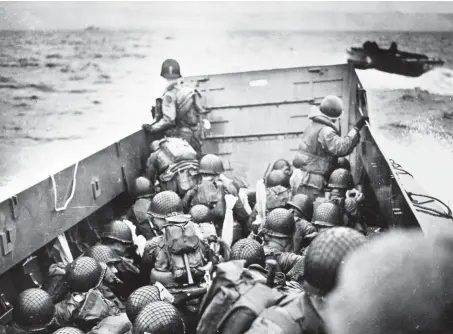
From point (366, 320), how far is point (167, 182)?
14.2 feet

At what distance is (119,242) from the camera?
17.5ft

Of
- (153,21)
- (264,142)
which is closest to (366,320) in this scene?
(264,142)

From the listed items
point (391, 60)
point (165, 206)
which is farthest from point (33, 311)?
point (391, 60)

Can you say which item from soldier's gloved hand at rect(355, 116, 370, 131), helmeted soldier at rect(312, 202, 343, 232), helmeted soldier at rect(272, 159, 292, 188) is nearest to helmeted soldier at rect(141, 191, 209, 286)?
helmeted soldier at rect(312, 202, 343, 232)

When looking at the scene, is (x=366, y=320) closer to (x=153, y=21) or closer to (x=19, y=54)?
(x=153, y=21)

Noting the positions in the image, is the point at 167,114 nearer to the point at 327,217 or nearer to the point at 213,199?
the point at 213,199

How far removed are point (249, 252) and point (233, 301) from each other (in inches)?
75.5

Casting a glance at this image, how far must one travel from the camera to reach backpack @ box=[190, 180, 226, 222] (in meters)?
6.13

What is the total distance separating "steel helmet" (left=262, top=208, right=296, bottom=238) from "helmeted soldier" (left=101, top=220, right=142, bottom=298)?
1490 mm

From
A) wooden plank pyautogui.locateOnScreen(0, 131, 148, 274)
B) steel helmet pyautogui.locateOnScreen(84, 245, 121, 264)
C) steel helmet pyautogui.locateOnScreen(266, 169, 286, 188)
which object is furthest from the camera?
steel helmet pyautogui.locateOnScreen(266, 169, 286, 188)

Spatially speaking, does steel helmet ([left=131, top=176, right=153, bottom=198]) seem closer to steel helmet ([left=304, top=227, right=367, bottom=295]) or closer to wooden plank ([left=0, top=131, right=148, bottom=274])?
wooden plank ([left=0, top=131, right=148, bottom=274])

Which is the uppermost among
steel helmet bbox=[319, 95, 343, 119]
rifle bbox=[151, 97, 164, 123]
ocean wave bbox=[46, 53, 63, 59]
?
ocean wave bbox=[46, 53, 63, 59]

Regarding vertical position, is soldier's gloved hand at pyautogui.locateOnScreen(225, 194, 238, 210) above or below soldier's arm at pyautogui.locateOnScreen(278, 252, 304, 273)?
above

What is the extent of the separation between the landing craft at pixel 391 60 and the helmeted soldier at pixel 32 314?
518 centimetres
